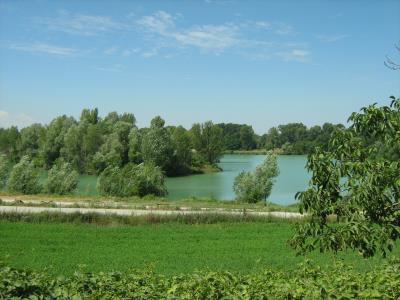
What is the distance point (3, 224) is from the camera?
20938 mm

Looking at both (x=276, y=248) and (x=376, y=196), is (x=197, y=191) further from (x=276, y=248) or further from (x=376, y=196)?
(x=376, y=196)

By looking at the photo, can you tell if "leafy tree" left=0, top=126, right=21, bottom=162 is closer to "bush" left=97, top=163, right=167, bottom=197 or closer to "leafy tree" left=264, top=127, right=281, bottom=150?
"bush" left=97, top=163, right=167, bottom=197

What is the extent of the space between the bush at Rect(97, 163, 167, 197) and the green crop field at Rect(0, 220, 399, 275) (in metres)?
18.1

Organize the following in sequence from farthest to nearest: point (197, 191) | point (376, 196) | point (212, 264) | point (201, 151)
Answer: point (201, 151), point (197, 191), point (212, 264), point (376, 196)

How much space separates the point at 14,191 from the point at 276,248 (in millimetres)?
30603

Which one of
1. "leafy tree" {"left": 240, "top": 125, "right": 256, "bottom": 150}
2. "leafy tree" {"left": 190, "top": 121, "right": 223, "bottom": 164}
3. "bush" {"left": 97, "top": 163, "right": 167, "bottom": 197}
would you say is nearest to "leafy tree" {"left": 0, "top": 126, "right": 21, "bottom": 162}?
"leafy tree" {"left": 190, "top": 121, "right": 223, "bottom": 164}

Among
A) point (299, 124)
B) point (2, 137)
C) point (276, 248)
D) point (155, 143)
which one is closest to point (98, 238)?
point (276, 248)

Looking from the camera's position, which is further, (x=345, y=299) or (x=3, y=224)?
(x=3, y=224)

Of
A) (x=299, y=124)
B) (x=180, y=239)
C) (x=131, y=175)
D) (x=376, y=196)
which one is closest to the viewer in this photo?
(x=376, y=196)

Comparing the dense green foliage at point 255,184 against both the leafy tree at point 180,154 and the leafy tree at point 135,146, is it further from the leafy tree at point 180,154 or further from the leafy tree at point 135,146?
the leafy tree at point 180,154

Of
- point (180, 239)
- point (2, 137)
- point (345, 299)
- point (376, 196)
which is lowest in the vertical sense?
point (180, 239)

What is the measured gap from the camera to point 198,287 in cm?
422

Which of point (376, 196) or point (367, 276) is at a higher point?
point (376, 196)

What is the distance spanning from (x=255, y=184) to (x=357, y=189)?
3346cm
